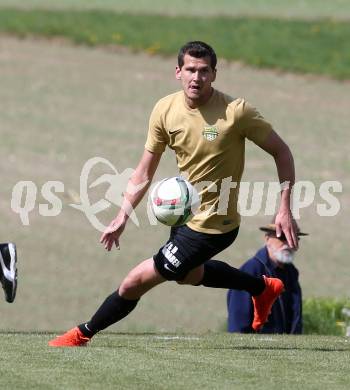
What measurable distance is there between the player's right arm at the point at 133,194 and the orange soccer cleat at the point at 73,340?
649 mm

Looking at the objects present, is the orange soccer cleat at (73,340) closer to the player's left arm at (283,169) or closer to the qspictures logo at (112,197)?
the player's left arm at (283,169)

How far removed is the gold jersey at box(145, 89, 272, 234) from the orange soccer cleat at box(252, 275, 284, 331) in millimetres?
916

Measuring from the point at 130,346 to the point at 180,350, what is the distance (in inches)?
15.2

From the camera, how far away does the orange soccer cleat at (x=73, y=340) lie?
32.6 ft

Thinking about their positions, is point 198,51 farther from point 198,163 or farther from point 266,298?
point 266,298

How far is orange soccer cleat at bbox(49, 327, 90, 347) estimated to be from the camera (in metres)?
9.93

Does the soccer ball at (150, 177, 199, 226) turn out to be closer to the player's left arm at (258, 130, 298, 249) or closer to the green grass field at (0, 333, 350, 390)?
the player's left arm at (258, 130, 298, 249)

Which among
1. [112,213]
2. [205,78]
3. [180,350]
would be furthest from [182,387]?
[112,213]

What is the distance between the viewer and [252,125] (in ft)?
31.8

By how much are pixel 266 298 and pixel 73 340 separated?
62.8 inches

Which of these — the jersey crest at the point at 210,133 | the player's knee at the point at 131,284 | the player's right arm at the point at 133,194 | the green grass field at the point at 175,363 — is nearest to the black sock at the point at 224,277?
the green grass field at the point at 175,363

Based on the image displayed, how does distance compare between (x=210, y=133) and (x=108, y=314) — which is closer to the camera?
(x=210, y=133)

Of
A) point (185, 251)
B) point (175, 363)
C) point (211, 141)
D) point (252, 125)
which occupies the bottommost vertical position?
point (175, 363)

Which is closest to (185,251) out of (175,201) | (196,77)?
(175,201)
